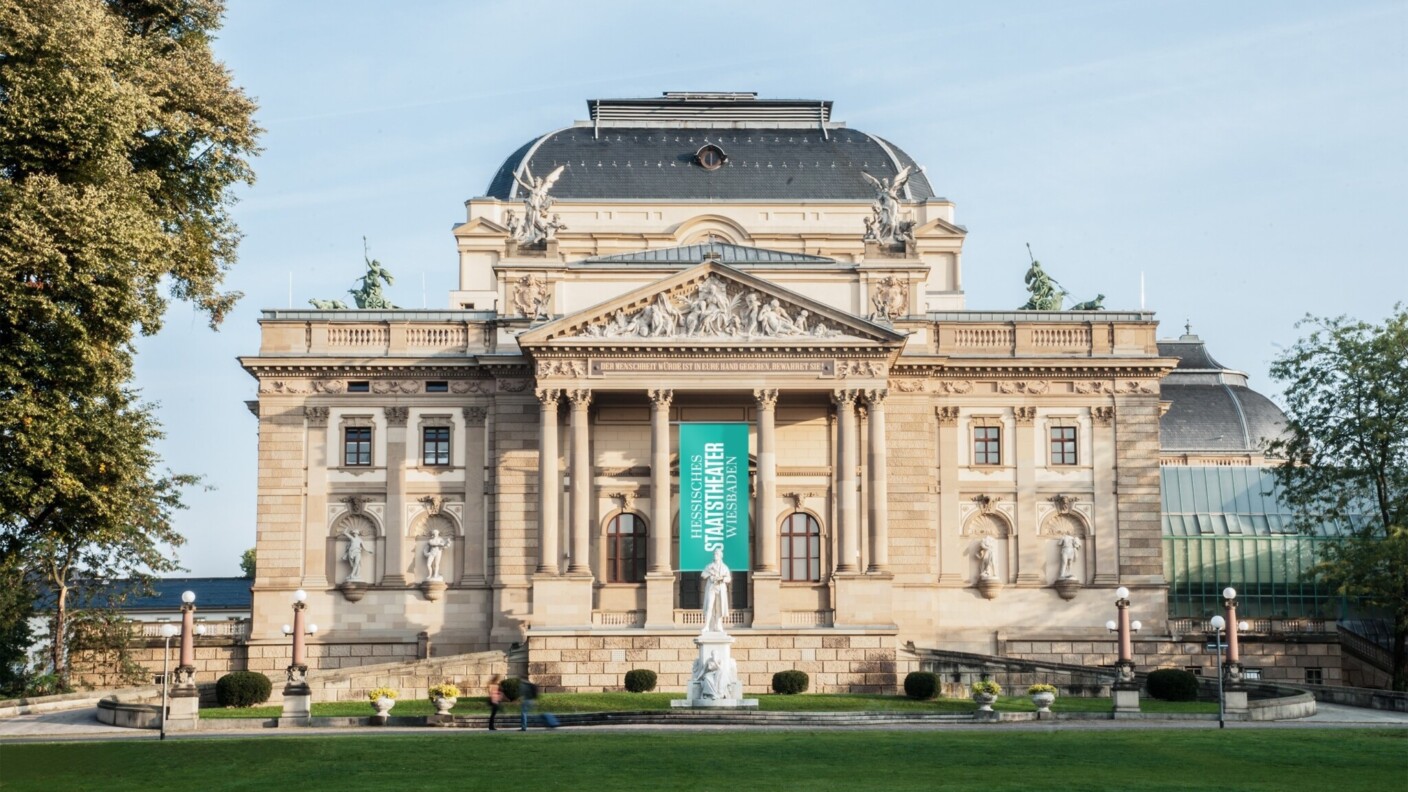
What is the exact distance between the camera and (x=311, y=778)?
36969mm

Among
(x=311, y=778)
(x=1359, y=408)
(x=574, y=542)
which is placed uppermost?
(x=1359, y=408)

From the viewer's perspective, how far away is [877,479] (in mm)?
71062

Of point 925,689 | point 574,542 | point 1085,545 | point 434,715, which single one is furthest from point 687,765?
point 1085,545

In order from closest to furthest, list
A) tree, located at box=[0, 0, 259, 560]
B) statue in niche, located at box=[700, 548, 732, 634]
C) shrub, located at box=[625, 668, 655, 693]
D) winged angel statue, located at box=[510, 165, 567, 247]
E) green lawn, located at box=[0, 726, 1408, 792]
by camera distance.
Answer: green lawn, located at box=[0, 726, 1408, 792] < tree, located at box=[0, 0, 259, 560] < statue in niche, located at box=[700, 548, 732, 634] < shrub, located at box=[625, 668, 655, 693] < winged angel statue, located at box=[510, 165, 567, 247]

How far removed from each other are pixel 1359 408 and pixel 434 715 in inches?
1533

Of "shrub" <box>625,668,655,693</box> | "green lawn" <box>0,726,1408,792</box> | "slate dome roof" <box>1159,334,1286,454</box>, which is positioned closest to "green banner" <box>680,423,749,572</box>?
"shrub" <box>625,668,655,693</box>

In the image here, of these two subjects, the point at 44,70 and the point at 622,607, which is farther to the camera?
the point at 622,607

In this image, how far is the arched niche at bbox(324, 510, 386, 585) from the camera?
74.1 m

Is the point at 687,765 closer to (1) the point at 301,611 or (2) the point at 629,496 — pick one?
(1) the point at 301,611

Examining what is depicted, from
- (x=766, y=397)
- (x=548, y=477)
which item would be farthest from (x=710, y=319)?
(x=548, y=477)

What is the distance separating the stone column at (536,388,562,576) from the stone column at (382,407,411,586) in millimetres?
6195

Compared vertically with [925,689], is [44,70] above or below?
above

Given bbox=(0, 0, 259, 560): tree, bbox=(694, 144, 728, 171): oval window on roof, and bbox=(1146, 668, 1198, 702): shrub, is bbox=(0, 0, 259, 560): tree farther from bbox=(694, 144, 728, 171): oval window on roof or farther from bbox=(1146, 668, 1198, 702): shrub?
bbox=(694, 144, 728, 171): oval window on roof

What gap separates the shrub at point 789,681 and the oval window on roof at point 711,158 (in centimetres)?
2692
